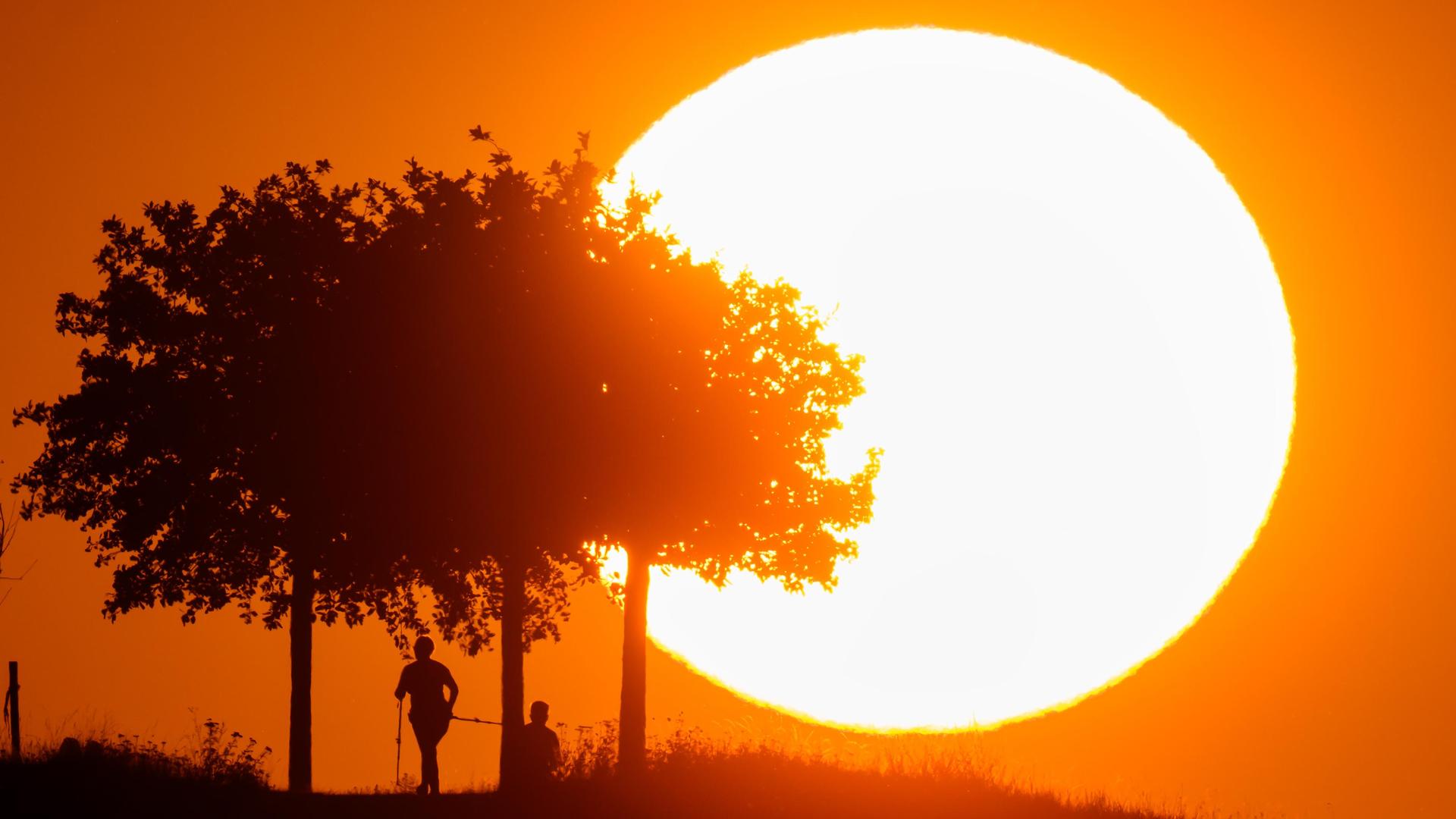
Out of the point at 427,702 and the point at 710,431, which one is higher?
the point at 710,431

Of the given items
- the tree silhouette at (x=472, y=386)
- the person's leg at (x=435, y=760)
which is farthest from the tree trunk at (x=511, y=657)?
the person's leg at (x=435, y=760)

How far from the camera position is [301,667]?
4266cm

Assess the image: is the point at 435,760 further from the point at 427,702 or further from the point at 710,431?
the point at 710,431

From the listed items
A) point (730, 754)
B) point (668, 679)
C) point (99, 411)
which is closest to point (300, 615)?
point (99, 411)

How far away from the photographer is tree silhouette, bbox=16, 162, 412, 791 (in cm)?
4112

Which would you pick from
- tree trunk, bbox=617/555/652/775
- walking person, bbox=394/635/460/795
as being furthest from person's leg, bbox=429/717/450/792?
tree trunk, bbox=617/555/652/775

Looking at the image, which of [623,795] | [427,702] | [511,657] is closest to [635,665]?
[511,657]

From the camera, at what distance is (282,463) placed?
40406 millimetres

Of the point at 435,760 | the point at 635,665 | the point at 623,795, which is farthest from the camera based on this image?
the point at 635,665

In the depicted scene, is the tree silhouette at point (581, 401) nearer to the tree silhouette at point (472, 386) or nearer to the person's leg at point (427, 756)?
the tree silhouette at point (472, 386)

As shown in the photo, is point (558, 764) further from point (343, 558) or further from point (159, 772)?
point (343, 558)

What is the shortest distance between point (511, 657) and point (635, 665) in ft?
8.47

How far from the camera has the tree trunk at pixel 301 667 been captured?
41.8 meters

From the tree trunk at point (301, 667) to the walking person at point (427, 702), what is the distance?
7168 mm
